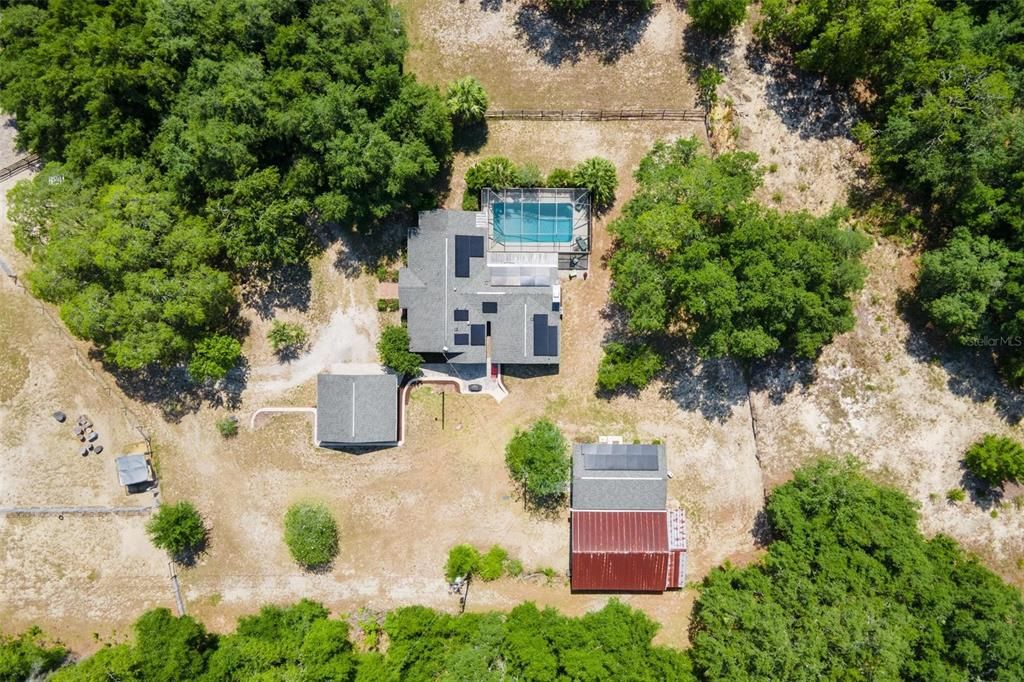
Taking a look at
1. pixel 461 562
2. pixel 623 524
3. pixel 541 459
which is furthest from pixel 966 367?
pixel 461 562

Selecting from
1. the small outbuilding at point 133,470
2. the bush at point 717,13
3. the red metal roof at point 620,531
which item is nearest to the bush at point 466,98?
the bush at point 717,13

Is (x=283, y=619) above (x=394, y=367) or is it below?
below

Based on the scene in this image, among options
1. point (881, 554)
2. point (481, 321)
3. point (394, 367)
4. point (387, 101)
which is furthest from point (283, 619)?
point (881, 554)

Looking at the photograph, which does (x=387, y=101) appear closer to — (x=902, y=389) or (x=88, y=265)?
(x=88, y=265)

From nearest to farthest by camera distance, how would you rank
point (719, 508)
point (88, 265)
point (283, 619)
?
point (88, 265) → point (283, 619) → point (719, 508)

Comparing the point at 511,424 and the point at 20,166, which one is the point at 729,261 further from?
the point at 20,166

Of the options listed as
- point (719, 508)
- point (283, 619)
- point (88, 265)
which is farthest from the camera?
point (719, 508)
